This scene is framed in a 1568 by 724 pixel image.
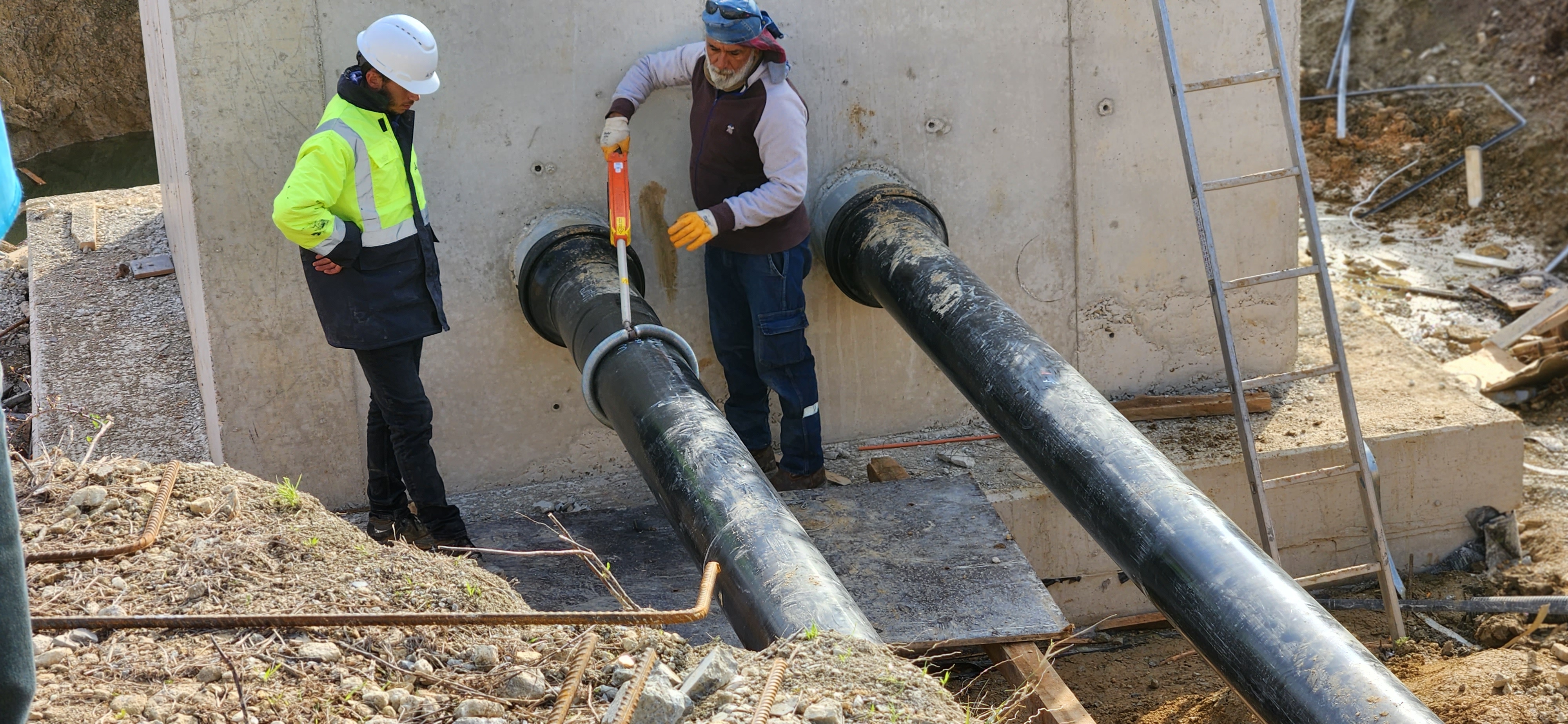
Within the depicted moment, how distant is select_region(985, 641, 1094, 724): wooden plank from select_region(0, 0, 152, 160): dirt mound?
9.80 metres

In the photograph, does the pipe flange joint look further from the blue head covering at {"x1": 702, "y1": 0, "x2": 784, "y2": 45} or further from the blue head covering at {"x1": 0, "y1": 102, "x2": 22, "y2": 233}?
the blue head covering at {"x1": 0, "y1": 102, "x2": 22, "y2": 233}

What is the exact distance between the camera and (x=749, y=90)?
4672 millimetres

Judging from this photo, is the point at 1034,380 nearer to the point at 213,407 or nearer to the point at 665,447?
the point at 665,447

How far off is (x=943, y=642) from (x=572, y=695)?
6.70 feet

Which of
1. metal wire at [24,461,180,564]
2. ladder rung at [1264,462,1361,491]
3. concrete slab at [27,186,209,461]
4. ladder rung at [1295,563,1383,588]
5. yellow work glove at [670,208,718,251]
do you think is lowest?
ladder rung at [1295,563,1383,588]

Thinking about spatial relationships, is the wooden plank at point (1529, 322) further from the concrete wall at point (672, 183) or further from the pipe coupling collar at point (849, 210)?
the pipe coupling collar at point (849, 210)

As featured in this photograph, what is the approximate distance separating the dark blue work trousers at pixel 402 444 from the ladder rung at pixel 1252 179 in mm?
3125

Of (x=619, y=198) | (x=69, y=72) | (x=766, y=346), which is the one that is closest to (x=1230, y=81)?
(x=766, y=346)

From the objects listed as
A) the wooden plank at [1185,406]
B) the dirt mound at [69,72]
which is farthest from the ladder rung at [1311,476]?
the dirt mound at [69,72]

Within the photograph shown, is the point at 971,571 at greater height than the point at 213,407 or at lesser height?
lesser

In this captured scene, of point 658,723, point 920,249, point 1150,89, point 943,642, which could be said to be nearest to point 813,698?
point 658,723

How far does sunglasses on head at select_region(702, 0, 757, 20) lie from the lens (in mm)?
4449

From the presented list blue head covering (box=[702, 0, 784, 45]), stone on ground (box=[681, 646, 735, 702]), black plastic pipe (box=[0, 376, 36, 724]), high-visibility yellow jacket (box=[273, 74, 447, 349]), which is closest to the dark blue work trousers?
high-visibility yellow jacket (box=[273, 74, 447, 349])

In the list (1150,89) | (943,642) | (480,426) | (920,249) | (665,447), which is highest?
(1150,89)
